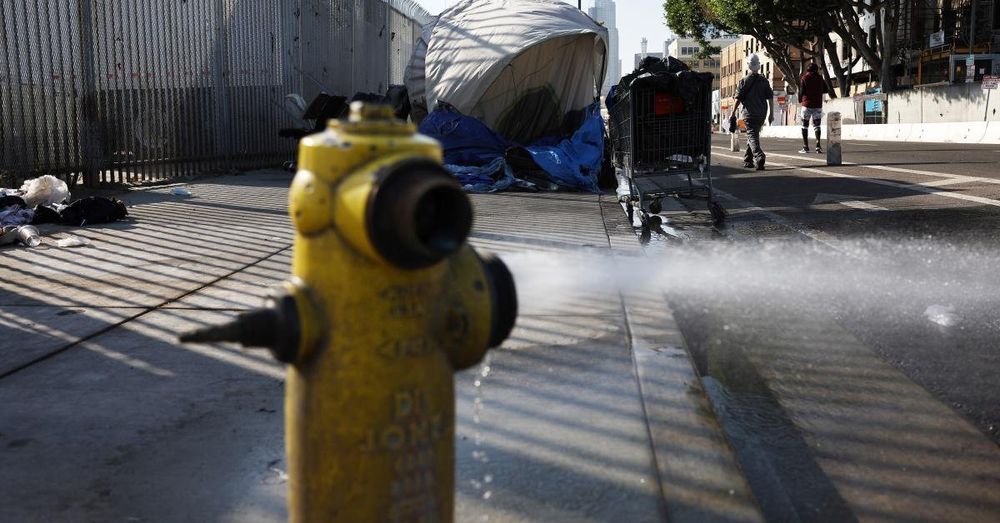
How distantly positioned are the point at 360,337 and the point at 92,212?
7.26 metres

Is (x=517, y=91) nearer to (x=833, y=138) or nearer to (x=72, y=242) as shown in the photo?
(x=833, y=138)

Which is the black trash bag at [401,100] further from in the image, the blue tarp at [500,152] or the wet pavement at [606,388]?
the wet pavement at [606,388]

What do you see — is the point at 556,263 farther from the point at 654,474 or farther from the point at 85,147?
the point at 85,147

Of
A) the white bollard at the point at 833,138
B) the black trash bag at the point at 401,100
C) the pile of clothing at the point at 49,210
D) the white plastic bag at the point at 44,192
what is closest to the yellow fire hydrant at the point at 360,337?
the pile of clothing at the point at 49,210

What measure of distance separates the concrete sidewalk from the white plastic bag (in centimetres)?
329

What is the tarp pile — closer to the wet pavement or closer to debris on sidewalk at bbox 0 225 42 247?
the wet pavement

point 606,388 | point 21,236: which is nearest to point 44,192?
point 21,236

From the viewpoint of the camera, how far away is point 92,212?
812 cm

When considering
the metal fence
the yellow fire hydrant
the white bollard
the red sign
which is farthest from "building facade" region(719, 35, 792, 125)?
the yellow fire hydrant

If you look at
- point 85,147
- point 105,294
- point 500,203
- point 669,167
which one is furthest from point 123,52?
point 105,294

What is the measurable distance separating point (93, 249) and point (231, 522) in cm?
488

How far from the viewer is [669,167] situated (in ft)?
30.5

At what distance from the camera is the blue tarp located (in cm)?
1268

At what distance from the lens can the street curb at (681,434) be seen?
2.49 m
